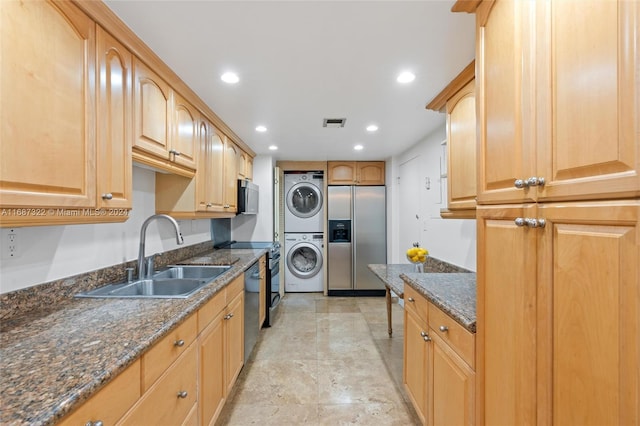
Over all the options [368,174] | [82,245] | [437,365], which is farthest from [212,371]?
[368,174]

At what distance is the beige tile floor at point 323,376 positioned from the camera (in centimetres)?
187

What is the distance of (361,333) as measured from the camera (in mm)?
3125

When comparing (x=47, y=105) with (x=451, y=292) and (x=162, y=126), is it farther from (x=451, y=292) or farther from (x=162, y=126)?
(x=451, y=292)

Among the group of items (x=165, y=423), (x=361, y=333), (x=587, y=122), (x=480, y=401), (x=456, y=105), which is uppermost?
(x=456, y=105)

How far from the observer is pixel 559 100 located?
28.3 inches

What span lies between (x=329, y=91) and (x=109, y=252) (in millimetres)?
1739

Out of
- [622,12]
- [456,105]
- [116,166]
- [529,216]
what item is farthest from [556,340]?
[116,166]

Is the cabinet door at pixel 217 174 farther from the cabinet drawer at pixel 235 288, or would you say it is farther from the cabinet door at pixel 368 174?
the cabinet door at pixel 368 174

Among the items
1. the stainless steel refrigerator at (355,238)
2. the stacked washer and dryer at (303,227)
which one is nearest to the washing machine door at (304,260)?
the stacked washer and dryer at (303,227)

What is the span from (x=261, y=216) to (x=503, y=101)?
343 centimetres

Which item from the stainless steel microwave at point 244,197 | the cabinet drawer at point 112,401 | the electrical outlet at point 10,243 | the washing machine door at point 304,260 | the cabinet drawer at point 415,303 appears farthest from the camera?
the washing machine door at point 304,260

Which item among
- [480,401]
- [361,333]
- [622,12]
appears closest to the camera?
[622,12]

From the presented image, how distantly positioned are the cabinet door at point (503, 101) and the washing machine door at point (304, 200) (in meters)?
3.67

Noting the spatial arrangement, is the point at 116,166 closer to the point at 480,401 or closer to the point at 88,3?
the point at 88,3
